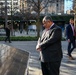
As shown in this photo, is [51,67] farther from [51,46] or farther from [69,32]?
[69,32]

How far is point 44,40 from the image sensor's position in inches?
244

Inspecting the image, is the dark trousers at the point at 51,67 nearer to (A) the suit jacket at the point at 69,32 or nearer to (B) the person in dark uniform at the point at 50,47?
(B) the person in dark uniform at the point at 50,47

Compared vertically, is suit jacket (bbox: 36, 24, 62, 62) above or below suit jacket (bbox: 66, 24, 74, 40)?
above

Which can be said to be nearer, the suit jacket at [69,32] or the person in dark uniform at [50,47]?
the person in dark uniform at [50,47]

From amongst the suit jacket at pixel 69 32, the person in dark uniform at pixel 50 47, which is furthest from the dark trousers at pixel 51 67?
the suit jacket at pixel 69 32

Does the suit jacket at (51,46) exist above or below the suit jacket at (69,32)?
above

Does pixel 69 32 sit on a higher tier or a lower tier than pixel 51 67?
higher

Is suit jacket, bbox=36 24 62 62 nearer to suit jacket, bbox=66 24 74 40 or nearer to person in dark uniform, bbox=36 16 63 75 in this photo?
person in dark uniform, bbox=36 16 63 75

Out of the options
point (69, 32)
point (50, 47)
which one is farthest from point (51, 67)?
point (69, 32)

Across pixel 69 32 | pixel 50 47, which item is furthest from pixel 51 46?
pixel 69 32

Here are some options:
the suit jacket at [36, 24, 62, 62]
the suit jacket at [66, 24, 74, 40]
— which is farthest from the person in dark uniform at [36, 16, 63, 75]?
the suit jacket at [66, 24, 74, 40]

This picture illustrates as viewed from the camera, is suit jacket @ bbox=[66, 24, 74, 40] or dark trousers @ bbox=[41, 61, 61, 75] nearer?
dark trousers @ bbox=[41, 61, 61, 75]

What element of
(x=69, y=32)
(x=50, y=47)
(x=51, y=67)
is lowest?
(x=51, y=67)

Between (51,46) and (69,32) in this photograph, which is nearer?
(51,46)
